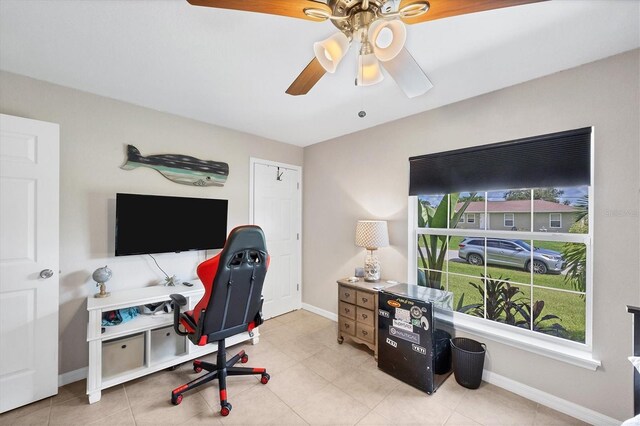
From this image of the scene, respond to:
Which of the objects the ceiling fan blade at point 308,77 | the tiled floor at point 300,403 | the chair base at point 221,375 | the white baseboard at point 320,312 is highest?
the ceiling fan blade at point 308,77

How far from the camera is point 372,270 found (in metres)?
2.89

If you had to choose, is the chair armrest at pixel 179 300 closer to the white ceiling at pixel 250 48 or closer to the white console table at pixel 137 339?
the white console table at pixel 137 339

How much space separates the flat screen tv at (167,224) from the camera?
7.75 feet

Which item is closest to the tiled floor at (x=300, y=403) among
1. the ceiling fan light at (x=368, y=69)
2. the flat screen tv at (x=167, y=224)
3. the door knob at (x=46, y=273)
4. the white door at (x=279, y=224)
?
the door knob at (x=46, y=273)

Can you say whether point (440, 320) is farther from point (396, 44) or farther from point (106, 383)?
point (106, 383)

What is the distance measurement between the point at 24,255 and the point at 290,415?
2278 mm

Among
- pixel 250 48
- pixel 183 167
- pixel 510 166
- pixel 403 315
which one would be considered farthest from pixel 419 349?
pixel 183 167

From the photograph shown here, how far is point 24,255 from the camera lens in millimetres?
1957

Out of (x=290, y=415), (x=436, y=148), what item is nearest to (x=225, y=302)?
(x=290, y=415)

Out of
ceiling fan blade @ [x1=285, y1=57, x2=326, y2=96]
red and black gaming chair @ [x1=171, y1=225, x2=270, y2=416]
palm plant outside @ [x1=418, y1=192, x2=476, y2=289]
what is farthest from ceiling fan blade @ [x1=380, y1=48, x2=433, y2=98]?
palm plant outside @ [x1=418, y1=192, x2=476, y2=289]

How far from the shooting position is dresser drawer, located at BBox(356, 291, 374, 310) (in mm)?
2635

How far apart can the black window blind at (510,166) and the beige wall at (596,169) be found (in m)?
0.06

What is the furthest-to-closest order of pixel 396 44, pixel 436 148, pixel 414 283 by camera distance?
pixel 414 283 < pixel 436 148 < pixel 396 44

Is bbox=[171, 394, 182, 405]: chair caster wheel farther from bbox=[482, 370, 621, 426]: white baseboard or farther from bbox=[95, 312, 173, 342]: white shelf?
bbox=[482, 370, 621, 426]: white baseboard
